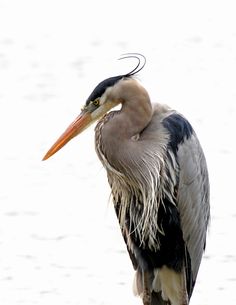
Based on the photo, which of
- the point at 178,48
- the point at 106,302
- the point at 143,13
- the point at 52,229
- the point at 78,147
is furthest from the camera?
the point at 143,13

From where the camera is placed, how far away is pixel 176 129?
345 inches

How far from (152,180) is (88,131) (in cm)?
542

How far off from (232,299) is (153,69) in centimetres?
685

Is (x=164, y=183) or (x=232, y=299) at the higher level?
(x=164, y=183)

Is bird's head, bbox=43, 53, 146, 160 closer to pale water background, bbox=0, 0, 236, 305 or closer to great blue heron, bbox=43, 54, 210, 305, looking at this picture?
great blue heron, bbox=43, 54, 210, 305

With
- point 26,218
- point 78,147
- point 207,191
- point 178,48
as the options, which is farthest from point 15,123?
point 207,191

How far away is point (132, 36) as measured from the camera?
18109 mm

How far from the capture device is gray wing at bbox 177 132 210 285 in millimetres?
8852

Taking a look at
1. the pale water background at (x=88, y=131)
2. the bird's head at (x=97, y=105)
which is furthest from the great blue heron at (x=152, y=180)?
the pale water background at (x=88, y=131)

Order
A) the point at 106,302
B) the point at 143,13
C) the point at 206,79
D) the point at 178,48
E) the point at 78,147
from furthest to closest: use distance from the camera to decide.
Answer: the point at 143,13 < the point at 178,48 < the point at 206,79 < the point at 78,147 < the point at 106,302

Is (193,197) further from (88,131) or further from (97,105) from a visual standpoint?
(88,131)

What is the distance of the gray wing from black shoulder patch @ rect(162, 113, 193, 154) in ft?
0.11

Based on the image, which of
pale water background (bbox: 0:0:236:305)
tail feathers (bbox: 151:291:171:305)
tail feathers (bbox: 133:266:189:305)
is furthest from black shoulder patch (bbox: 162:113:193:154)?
pale water background (bbox: 0:0:236:305)

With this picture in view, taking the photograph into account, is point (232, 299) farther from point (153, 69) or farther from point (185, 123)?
point (153, 69)
